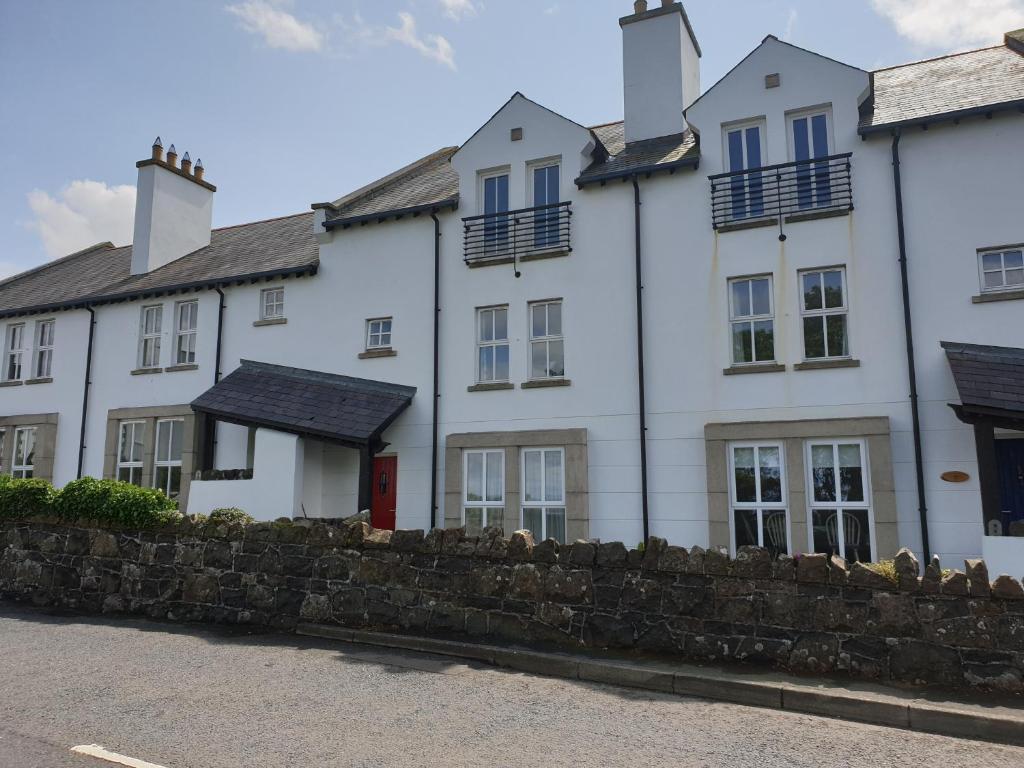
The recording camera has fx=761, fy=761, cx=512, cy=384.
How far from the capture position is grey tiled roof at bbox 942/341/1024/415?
1013cm

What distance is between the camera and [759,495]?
40.4ft

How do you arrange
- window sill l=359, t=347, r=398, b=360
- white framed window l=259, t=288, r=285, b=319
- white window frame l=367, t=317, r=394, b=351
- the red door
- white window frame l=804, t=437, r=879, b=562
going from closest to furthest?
1. white window frame l=804, t=437, r=879, b=562
2. the red door
3. window sill l=359, t=347, r=398, b=360
4. white window frame l=367, t=317, r=394, b=351
5. white framed window l=259, t=288, r=285, b=319

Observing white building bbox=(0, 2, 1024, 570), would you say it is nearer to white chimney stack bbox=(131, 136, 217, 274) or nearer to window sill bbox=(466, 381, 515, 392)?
window sill bbox=(466, 381, 515, 392)

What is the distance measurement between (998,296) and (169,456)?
16.7 metres

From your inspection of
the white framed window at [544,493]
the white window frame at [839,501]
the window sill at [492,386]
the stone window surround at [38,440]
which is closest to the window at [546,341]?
the window sill at [492,386]

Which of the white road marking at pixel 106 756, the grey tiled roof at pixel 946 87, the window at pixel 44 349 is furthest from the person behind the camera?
the window at pixel 44 349

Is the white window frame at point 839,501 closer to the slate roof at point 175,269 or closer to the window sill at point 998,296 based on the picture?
the window sill at point 998,296

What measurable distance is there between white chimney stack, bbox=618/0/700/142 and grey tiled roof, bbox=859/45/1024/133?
367 centimetres

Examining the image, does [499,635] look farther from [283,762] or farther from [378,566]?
[283,762]

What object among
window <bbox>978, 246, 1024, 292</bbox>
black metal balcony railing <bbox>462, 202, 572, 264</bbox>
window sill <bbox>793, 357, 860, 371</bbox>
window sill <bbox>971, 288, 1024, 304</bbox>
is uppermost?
black metal balcony railing <bbox>462, 202, 572, 264</bbox>

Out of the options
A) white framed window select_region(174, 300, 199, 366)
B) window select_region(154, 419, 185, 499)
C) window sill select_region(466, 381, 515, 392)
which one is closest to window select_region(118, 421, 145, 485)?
window select_region(154, 419, 185, 499)

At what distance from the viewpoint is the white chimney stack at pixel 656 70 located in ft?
50.2

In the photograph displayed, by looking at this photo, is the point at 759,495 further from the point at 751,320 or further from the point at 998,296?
the point at 998,296

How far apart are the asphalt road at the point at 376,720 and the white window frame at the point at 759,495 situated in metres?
6.00
